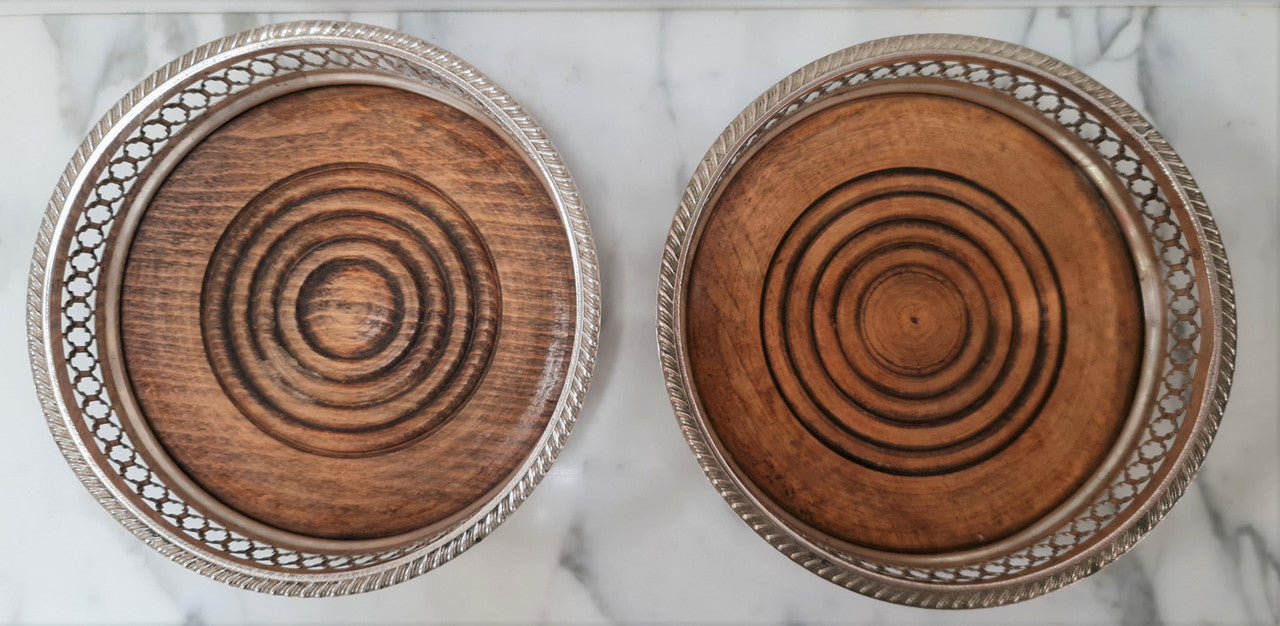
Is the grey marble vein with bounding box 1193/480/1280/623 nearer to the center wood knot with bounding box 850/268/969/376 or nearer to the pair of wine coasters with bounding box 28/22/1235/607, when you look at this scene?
the pair of wine coasters with bounding box 28/22/1235/607

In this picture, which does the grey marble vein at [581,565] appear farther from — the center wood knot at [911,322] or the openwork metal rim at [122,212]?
the center wood knot at [911,322]

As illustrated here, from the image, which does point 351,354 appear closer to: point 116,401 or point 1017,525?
point 116,401

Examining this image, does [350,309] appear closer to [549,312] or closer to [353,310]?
[353,310]

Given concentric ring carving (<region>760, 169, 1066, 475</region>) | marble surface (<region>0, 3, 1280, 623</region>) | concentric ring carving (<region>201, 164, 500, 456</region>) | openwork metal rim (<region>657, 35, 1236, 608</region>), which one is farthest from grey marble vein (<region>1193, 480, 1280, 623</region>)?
concentric ring carving (<region>201, 164, 500, 456</region>)

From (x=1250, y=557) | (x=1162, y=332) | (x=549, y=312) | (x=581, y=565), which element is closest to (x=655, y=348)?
(x=549, y=312)

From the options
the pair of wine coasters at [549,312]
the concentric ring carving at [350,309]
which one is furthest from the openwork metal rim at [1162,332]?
the concentric ring carving at [350,309]

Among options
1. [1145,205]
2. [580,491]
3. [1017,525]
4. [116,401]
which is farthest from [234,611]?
[1145,205]
